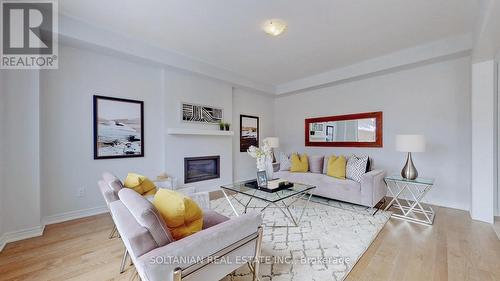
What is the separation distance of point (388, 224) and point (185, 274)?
2870 mm

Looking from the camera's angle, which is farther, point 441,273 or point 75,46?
point 75,46

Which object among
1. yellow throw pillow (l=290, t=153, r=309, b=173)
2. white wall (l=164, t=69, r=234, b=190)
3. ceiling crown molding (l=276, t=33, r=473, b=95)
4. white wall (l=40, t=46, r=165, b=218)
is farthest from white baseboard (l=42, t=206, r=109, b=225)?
ceiling crown molding (l=276, t=33, r=473, b=95)

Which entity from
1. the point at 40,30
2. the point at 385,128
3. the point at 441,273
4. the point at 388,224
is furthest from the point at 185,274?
the point at 385,128

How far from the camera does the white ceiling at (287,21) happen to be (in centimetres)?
243

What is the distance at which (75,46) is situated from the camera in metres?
3.04

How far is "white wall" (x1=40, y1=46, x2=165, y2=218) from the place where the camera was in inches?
114

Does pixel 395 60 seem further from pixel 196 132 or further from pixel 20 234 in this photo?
pixel 20 234

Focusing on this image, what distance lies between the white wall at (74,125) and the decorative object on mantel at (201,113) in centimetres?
97

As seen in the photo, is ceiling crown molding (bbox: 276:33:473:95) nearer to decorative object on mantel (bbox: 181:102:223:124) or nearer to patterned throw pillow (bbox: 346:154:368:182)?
patterned throw pillow (bbox: 346:154:368:182)

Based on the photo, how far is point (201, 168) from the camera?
450 cm

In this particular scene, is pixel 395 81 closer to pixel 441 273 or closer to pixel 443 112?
pixel 443 112

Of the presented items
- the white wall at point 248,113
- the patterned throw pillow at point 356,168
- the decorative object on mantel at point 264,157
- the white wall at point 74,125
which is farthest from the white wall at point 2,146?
the patterned throw pillow at point 356,168

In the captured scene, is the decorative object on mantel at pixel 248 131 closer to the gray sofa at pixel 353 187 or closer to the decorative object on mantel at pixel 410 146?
the gray sofa at pixel 353 187

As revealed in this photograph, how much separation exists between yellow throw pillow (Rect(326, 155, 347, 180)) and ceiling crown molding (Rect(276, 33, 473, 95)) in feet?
6.00
